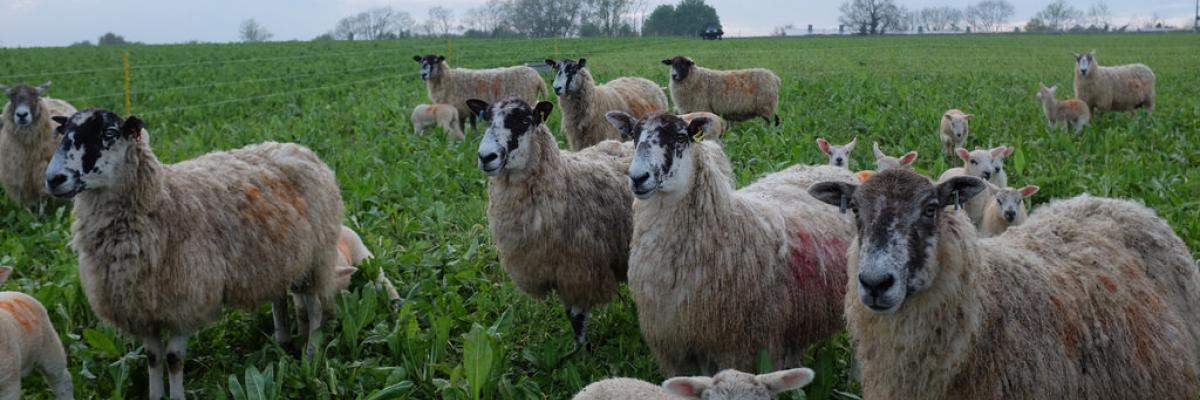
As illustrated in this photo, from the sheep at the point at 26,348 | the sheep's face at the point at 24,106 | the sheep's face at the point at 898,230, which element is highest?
the sheep's face at the point at 24,106

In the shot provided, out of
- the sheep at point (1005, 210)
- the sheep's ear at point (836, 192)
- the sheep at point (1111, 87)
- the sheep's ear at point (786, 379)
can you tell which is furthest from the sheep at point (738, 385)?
the sheep at point (1111, 87)

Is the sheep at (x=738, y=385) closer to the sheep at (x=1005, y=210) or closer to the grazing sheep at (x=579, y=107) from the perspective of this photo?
the sheep at (x=1005, y=210)

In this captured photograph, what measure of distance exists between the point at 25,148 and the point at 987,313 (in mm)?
8991

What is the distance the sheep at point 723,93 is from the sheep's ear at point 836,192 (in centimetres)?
1193

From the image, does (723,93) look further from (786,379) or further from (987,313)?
(786,379)

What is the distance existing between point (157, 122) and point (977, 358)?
15.7 metres

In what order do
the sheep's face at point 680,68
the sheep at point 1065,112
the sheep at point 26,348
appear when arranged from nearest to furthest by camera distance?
the sheep at point 26,348
the sheep at point 1065,112
the sheep's face at point 680,68

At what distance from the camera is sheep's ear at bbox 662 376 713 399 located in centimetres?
346

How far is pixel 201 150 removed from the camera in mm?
12281

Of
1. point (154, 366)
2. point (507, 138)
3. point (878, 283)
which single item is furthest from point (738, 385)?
point (154, 366)

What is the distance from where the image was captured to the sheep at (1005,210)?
6.90 m

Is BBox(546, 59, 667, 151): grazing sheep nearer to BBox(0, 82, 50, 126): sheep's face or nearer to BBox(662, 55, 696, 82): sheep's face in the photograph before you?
BBox(662, 55, 696, 82): sheep's face

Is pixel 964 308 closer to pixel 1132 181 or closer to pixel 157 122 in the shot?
pixel 1132 181

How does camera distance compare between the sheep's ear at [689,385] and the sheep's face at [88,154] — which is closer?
the sheep's ear at [689,385]
